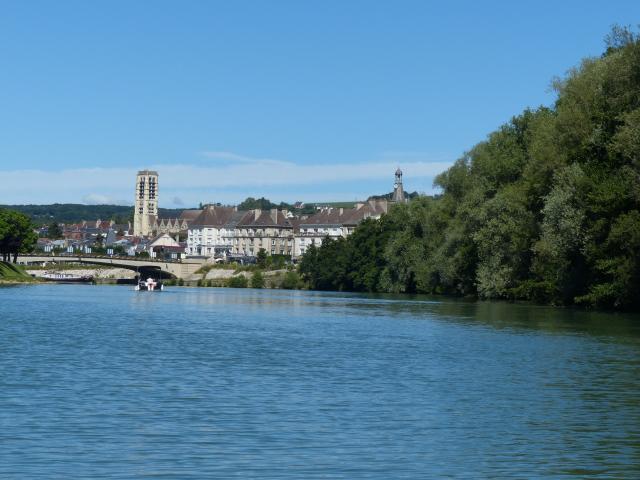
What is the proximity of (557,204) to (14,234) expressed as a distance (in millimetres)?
107390

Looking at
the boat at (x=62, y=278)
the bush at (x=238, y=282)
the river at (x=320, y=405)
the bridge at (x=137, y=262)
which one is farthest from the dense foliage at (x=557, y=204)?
the boat at (x=62, y=278)

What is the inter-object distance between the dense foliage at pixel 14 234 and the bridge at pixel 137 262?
3762 millimetres

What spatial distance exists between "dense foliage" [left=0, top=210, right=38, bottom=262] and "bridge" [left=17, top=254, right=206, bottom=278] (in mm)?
3762

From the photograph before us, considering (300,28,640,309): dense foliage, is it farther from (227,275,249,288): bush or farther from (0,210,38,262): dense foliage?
(227,275,249,288): bush

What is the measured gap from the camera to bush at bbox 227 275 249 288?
574 ft

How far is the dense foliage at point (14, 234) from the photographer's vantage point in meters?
151

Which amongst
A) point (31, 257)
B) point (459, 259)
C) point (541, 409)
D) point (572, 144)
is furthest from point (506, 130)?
point (31, 257)

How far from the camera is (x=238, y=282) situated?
578 ft

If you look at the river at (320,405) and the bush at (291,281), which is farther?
the bush at (291,281)

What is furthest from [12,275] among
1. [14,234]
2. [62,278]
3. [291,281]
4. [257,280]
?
[291,281]

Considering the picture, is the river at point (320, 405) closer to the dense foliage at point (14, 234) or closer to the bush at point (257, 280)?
the dense foliage at point (14, 234)

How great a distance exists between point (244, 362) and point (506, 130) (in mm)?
62052

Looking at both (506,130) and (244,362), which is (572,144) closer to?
(506,130)

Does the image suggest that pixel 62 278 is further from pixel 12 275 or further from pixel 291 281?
pixel 291 281
